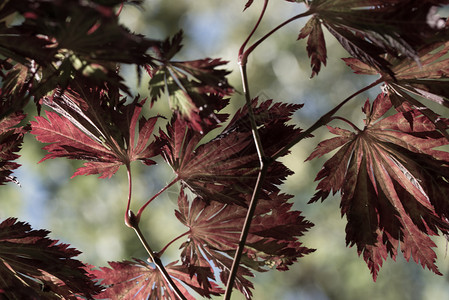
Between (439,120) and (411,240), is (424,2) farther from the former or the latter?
(411,240)

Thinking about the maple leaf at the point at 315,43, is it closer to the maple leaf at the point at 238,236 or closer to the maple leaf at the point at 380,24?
the maple leaf at the point at 380,24

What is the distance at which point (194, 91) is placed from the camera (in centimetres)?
57

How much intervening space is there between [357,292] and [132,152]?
5.69m

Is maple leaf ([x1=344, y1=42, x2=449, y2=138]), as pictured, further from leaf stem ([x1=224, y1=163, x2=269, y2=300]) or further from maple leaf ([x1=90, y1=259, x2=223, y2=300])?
maple leaf ([x1=90, y1=259, x2=223, y2=300])

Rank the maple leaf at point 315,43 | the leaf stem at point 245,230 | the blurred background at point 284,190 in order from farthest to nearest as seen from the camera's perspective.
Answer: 1. the blurred background at point 284,190
2. the maple leaf at point 315,43
3. the leaf stem at point 245,230

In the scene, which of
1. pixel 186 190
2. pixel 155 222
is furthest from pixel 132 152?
pixel 155 222

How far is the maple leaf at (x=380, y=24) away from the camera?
1.74ft

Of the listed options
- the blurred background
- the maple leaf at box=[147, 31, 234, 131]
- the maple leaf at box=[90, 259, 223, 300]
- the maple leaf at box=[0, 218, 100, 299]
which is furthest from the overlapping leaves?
the blurred background

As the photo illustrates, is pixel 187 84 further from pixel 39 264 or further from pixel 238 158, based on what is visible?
pixel 39 264

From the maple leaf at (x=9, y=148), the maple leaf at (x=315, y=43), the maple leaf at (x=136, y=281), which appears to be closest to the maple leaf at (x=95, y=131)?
the maple leaf at (x=9, y=148)

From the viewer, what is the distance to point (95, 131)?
75 cm

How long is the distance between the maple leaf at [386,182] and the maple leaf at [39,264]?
392mm

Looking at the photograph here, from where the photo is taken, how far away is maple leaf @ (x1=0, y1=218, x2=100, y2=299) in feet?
2.16

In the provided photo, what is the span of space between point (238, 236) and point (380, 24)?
1.27ft
